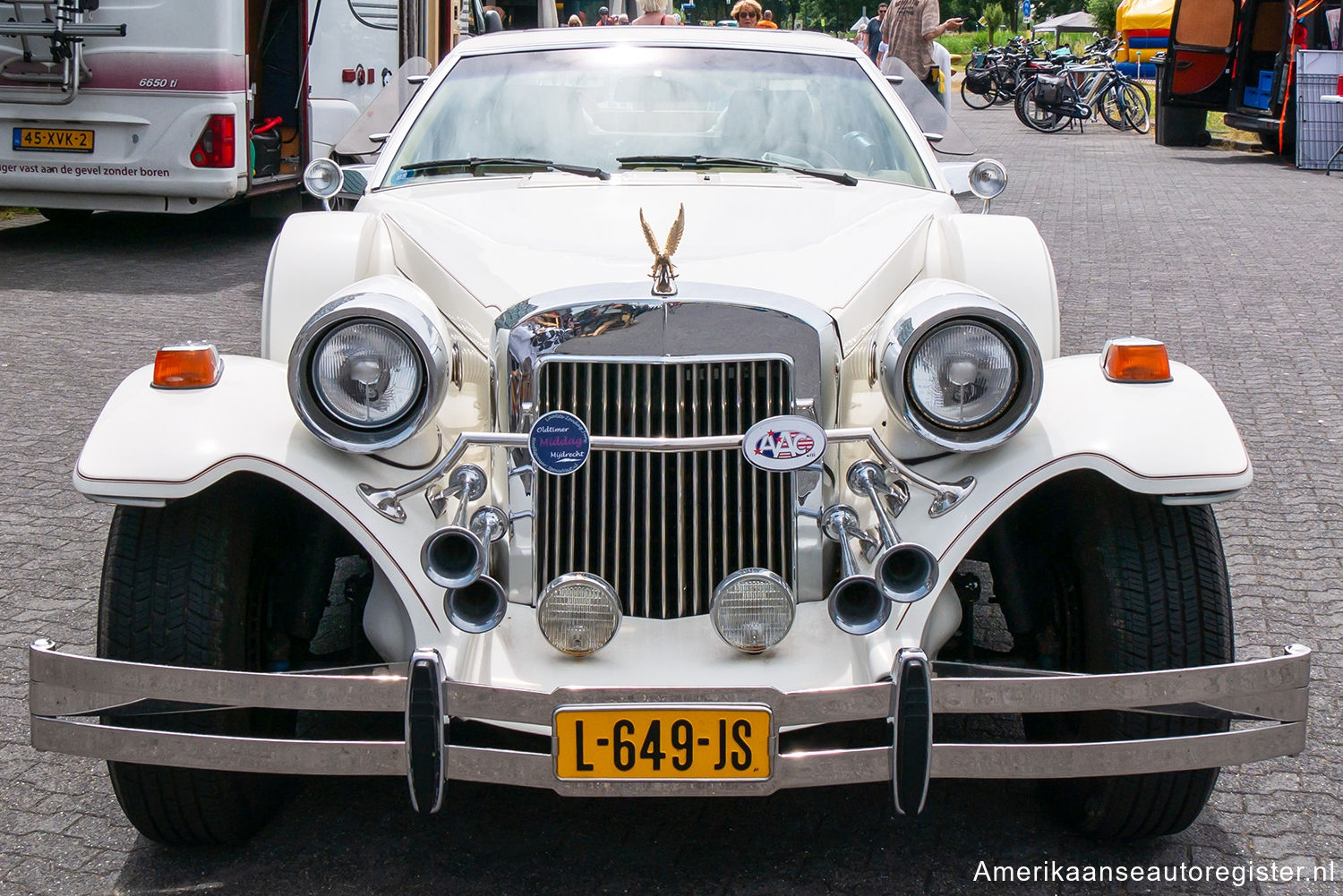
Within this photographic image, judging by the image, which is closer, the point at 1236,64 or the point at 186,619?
the point at 186,619

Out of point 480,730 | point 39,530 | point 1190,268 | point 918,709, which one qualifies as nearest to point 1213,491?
point 918,709

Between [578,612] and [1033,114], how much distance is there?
24.2 meters

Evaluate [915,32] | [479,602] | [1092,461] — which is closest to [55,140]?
[915,32]

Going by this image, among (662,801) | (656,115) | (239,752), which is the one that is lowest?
(662,801)

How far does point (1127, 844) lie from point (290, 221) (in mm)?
2616

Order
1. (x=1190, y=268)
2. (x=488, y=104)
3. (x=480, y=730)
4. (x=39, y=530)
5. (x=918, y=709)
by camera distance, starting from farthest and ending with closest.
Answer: (x=1190, y=268), (x=39, y=530), (x=488, y=104), (x=480, y=730), (x=918, y=709)

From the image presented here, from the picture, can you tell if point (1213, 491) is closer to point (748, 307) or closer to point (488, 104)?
point (748, 307)

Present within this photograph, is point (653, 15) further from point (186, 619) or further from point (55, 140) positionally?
point (186, 619)

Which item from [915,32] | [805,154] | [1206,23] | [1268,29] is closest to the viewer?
[805,154]

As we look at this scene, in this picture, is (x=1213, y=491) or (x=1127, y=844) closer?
(x=1213, y=491)

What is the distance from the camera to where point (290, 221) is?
3.83m

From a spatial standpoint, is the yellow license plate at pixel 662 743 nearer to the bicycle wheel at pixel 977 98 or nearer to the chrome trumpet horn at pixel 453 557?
the chrome trumpet horn at pixel 453 557

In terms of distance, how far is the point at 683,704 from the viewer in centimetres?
259

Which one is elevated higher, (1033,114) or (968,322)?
(968,322)
